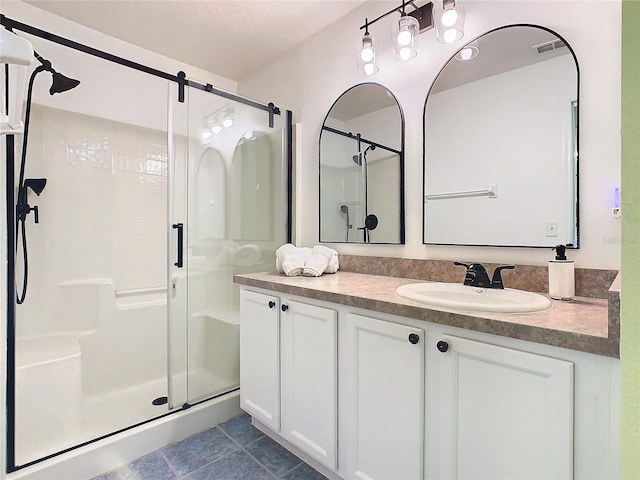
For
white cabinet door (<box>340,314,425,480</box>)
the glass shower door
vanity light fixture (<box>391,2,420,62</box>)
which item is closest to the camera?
white cabinet door (<box>340,314,425,480</box>)

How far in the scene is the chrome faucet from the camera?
49.8 inches

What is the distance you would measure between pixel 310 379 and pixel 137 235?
1.80m

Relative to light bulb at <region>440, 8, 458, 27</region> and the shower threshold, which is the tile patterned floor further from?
light bulb at <region>440, 8, 458, 27</region>

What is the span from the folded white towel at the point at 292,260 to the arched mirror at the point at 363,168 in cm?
29

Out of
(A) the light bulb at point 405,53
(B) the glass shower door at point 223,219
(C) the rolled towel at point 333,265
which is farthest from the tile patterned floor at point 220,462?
(A) the light bulb at point 405,53

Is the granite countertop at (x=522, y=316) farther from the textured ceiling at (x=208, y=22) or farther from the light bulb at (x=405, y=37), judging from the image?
the textured ceiling at (x=208, y=22)

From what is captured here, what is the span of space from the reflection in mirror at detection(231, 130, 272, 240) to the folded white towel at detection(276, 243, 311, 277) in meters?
0.43

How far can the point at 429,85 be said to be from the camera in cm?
163

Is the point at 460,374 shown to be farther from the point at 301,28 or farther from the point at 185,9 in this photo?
→ the point at 185,9

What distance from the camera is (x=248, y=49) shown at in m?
2.38

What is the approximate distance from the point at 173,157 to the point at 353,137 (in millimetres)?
1098

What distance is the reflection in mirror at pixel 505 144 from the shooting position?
1.25 m

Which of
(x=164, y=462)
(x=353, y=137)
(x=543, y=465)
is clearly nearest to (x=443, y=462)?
(x=543, y=465)

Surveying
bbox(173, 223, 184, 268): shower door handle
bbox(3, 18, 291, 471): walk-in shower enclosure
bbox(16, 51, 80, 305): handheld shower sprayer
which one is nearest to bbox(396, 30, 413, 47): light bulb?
bbox(3, 18, 291, 471): walk-in shower enclosure
